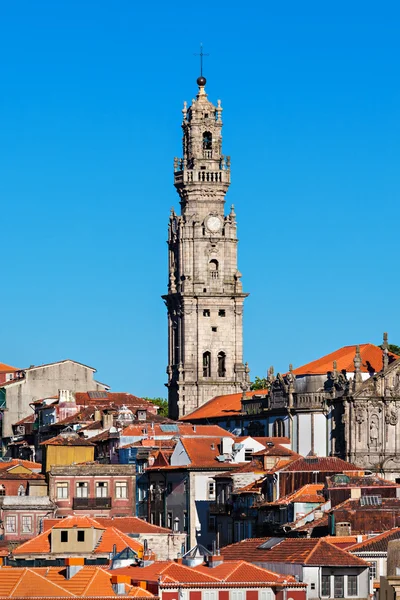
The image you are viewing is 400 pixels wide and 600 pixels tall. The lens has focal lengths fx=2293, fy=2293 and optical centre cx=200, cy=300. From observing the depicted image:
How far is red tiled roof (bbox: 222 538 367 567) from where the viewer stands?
90.7 metres

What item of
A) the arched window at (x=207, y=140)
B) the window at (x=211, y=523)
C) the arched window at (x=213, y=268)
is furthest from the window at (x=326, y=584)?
the arched window at (x=207, y=140)

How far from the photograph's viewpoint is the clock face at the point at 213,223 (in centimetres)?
18562

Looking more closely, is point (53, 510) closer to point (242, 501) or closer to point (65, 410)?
point (242, 501)

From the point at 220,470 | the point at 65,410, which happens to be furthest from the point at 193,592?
the point at 65,410

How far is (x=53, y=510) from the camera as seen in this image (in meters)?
133

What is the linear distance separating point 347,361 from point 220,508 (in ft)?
110

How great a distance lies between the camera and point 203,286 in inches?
7279

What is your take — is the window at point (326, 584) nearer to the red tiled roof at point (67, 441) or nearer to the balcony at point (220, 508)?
the balcony at point (220, 508)

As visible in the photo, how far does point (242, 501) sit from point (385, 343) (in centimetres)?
2947

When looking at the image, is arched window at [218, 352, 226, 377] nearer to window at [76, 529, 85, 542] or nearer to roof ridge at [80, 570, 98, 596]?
window at [76, 529, 85, 542]

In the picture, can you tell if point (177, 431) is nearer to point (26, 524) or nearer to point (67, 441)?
point (67, 441)

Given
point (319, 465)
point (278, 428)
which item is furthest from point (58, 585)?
point (278, 428)

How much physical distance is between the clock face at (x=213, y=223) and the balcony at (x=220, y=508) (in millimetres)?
57197

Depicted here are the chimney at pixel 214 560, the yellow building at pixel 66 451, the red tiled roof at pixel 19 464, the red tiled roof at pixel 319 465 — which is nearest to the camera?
the chimney at pixel 214 560
